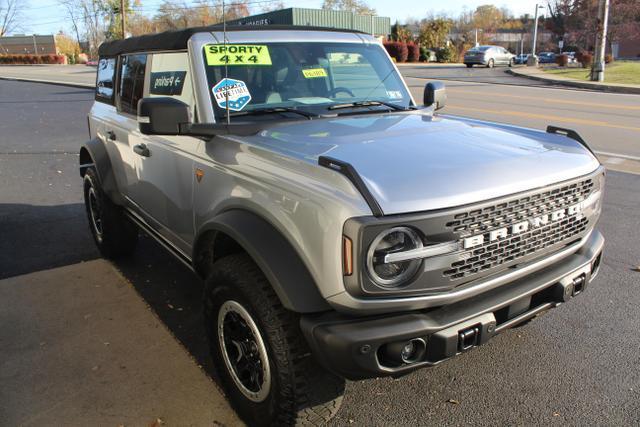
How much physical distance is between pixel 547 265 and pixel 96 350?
2.70 metres

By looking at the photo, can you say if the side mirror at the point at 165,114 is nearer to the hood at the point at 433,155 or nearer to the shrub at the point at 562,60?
the hood at the point at 433,155

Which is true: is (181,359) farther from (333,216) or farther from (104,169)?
(104,169)

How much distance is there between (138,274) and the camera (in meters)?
4.68

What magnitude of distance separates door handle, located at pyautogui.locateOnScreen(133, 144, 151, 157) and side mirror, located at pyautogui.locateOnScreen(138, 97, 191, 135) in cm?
85

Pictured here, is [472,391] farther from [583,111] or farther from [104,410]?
[583,111]

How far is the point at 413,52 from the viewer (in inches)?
2080

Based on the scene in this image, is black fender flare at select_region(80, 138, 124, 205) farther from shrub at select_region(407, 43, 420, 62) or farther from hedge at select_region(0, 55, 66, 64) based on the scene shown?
hedge at select_region(0, 55, 66, 64)

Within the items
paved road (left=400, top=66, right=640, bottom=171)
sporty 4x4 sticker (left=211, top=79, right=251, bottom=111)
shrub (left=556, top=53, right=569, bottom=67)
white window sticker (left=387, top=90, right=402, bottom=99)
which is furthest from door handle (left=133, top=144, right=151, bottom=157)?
shrub (left=556, top=53, right=569, bottom=67)

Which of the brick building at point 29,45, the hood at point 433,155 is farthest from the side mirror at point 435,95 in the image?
the brick building at point 29,45

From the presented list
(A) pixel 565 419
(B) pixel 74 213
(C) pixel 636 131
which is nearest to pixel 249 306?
(A) pixel 565 419

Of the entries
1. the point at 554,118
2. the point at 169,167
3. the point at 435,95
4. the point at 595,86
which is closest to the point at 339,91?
the point at 435,95

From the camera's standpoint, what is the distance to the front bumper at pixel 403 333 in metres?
2.09

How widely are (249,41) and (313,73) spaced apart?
1.50 feet

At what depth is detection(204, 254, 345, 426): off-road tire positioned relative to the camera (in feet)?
7.62
